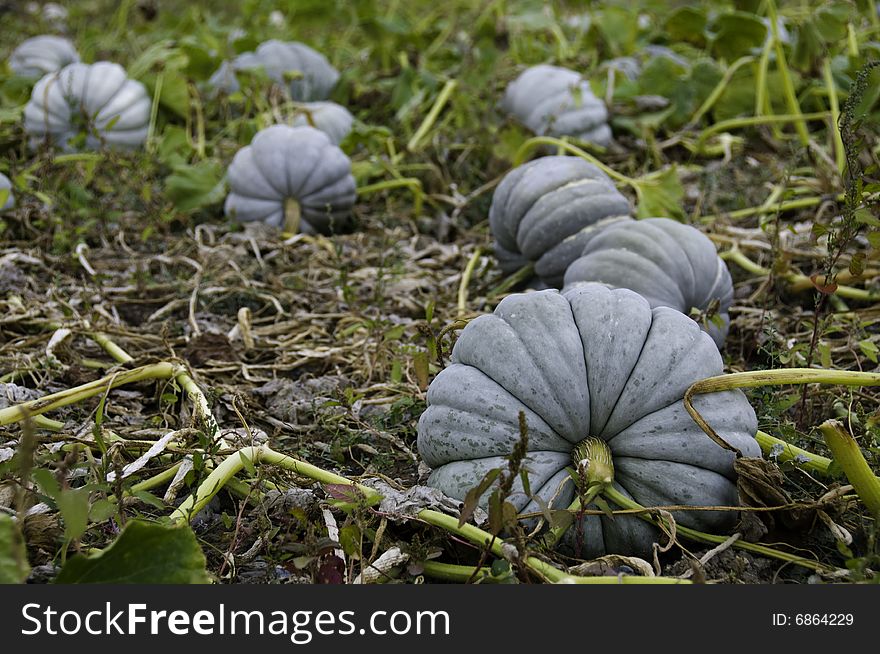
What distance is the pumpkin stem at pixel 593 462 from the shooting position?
2.16 metres

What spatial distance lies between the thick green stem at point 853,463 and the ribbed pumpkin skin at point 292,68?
4239 millimetres

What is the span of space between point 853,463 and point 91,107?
4.51m

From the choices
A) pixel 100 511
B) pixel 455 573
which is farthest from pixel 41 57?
pixel 455 573

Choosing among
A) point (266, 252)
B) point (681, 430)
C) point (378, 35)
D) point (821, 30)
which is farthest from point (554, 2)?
point (681, 430)

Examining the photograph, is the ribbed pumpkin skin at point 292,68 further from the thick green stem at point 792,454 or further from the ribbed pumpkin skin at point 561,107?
the thick green stem at point 792,454

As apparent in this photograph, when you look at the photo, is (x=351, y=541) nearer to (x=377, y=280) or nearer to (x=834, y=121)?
(x=377, y=280)

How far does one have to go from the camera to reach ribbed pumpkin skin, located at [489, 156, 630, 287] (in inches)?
139

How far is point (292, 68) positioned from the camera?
18.9ft

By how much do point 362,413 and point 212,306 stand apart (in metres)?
1.13

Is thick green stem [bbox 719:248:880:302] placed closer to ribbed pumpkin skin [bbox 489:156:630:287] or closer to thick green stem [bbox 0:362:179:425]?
ribbed pumpkin skin [bbox 489:156:630:287]

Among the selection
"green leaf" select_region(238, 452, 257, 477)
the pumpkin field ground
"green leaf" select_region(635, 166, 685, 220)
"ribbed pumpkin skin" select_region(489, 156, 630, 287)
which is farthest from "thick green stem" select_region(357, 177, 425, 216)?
"green leaf" select_region(238, 452, 257, 477)

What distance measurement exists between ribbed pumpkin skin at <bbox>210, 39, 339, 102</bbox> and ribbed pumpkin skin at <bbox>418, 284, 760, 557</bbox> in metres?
3.74

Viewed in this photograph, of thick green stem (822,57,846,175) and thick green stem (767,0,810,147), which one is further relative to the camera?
thick green stem (767,0,810,147)

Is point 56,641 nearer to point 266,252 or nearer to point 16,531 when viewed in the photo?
point 16,531
